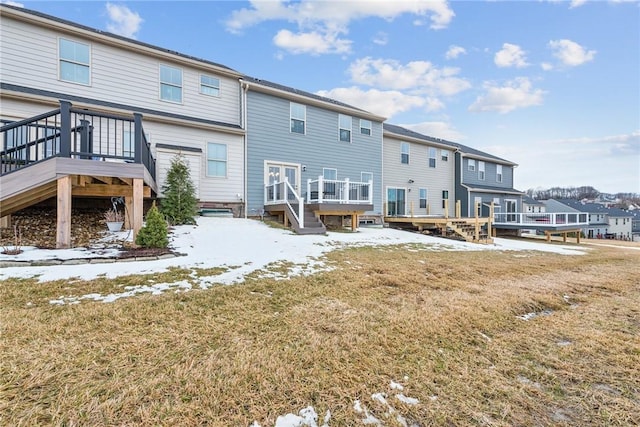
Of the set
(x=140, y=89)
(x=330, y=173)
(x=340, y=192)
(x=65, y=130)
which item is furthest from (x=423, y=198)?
(x=65, y=130)

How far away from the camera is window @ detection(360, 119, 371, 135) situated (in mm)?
15686

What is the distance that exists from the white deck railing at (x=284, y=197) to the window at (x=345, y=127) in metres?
4.64

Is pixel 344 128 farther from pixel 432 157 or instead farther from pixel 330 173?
pixel 432 157

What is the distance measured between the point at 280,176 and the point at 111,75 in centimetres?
689

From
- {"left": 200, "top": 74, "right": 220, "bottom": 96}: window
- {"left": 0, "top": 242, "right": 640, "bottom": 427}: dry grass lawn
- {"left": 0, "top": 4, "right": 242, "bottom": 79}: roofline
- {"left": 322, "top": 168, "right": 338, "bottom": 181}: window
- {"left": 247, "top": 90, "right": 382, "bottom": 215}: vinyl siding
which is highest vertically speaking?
{"left": 0, "top": 4, "right": 242, "bottom": 79}: roofline

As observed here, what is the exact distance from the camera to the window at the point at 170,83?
11203mm

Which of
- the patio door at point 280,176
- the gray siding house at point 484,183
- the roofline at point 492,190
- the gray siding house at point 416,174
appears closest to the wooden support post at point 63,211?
the patio door at point 280,176

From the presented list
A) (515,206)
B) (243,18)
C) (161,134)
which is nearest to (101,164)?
(161,134)

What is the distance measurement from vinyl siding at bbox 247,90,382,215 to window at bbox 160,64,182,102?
8.79 feet

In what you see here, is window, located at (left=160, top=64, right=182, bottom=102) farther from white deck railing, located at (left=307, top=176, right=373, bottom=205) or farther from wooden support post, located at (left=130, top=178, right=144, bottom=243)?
wooden support post, located at (left=130, top=178, right=144, bottom=243)

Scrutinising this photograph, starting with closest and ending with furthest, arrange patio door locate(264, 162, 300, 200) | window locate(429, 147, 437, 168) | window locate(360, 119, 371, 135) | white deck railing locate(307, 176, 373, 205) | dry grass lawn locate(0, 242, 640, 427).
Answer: dry grass lawn locate(0, 242, 640, 427) → white deck railing locate(307, 176, 373, 205) → patio door locate(264, 162, 300, 200) → window locate(360, 119, 371, 135) → window locate(429, 147, 437, 168)

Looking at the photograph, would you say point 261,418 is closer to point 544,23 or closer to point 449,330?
point 449,330

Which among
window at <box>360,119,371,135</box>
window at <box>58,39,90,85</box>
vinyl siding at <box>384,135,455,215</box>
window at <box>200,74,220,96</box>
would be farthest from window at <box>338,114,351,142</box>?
window at <box>58,39,90,85</box>

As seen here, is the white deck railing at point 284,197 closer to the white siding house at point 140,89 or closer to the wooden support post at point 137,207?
the white siding house at point 140,89
